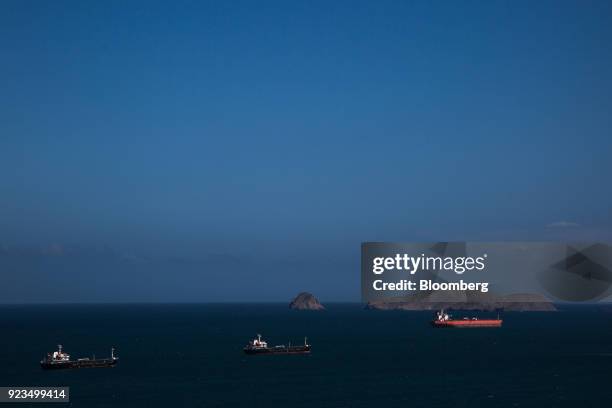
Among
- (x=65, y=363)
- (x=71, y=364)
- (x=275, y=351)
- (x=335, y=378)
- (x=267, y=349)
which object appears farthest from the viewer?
(x=275, y=351)

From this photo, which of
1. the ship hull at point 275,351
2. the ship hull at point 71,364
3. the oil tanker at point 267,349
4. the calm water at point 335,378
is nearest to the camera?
the calm water at point 335,378

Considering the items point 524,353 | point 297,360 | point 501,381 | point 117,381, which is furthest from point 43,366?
point 524,353

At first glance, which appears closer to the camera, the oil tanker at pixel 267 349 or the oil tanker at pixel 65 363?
the oil tanker at pixel 65 363

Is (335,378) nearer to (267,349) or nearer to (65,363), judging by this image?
(267,349)

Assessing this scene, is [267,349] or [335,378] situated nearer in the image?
[335,378]

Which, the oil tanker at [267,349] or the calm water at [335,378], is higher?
the oil tanker at [267,349]

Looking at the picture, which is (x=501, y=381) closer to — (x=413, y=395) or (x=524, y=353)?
(x=413, y=395)

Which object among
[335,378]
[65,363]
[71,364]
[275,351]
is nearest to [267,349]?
Answer: [275,351]

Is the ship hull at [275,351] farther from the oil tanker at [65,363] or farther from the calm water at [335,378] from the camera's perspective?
the oil tanker at [65,363]

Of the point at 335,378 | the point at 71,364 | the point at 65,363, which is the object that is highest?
the point at 65,363

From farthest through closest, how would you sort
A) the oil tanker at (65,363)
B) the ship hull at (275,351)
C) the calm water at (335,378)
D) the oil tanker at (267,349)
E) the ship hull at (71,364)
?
the oil tanker at (267,349), the ship hull at (275,351), the oil tanker at (65,363), the ship hull at (71,364), the calm water at (335,378)

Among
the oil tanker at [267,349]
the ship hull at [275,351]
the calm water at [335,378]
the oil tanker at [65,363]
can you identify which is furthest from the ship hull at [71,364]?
the oil tanker at [267,349]
